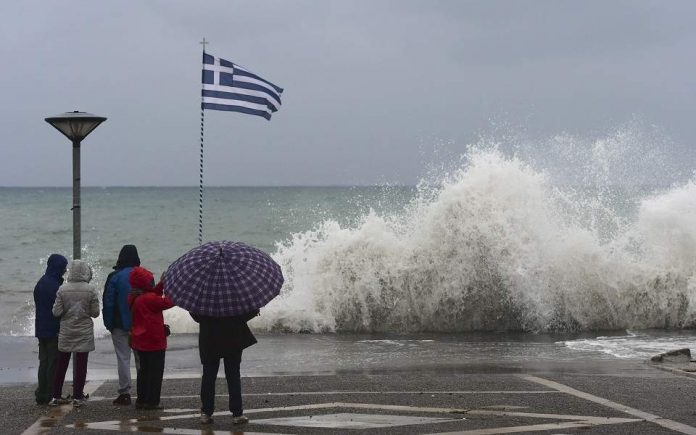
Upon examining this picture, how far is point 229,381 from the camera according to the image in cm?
878

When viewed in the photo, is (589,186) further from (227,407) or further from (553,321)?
(227,407)

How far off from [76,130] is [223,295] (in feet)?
14.9

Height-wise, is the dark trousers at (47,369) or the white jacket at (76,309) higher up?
the white jacket at (76,309)

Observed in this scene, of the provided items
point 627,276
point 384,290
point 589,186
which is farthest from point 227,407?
point 589,186

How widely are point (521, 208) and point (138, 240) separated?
1390 inches

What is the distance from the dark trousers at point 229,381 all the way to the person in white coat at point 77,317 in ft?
5.96

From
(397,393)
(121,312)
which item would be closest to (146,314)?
(121,312)

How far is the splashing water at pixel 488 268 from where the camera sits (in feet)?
64.0

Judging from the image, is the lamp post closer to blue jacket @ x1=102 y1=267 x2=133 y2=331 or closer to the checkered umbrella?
blue jacket @ x1=102 y1=267 x2=133 y2=331

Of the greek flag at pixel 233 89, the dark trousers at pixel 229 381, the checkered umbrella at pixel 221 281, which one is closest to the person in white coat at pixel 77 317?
the checkered umbrella at pixel 221 281

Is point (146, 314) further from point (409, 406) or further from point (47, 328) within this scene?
point (409, 406)

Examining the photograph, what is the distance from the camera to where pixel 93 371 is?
43.2ft

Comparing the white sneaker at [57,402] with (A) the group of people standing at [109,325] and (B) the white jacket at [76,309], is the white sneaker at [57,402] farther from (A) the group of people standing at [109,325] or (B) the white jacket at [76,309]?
(B) the white jacket at [76,309]

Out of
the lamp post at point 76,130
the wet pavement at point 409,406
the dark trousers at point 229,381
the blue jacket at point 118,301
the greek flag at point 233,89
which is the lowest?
the wet pavement at point 409,406
